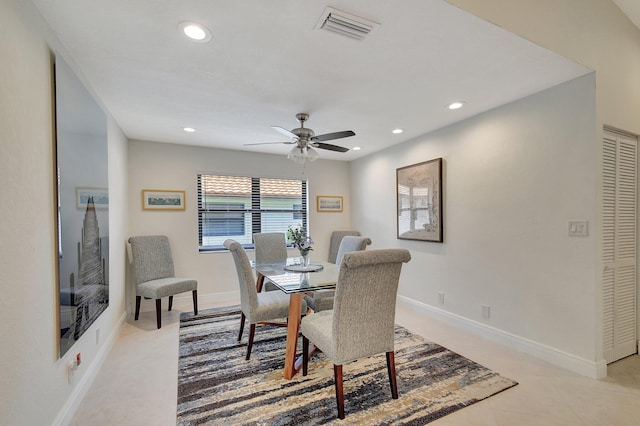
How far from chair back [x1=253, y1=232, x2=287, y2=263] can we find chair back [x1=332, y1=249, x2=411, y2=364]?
7.14ft

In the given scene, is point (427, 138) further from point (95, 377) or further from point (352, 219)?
point (95, 377)

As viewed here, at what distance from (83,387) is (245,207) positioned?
3.01m

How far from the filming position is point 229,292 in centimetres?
441

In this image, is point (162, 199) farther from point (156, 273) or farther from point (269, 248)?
point (269, 248)

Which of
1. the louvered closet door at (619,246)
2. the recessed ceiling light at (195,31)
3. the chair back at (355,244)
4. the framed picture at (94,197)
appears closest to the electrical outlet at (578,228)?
the louvered closet door at (619,246)

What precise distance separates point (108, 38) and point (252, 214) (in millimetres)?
3210

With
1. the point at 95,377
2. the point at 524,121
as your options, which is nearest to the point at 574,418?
the point at 524,121

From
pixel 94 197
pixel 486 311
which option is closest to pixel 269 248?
pixel 94 197

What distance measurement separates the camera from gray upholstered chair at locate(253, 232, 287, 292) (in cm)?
393

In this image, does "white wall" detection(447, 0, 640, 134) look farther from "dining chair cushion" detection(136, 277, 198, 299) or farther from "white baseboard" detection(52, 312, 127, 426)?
"dining chair cushion" detection(136, 277, 198, 299)

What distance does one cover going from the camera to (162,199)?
4078 millimetres

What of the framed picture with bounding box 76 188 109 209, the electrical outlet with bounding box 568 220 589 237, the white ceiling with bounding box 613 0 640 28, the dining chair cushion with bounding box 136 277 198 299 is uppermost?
the white ceiling with bounding box 613 0 640 28

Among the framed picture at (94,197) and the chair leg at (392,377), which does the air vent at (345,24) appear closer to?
the framed picture at (94,197)

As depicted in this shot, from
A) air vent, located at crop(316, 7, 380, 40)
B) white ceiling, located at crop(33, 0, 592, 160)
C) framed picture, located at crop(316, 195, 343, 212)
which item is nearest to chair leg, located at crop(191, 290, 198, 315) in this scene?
white ceiling, located at crop(33, 0, 592, 160)
